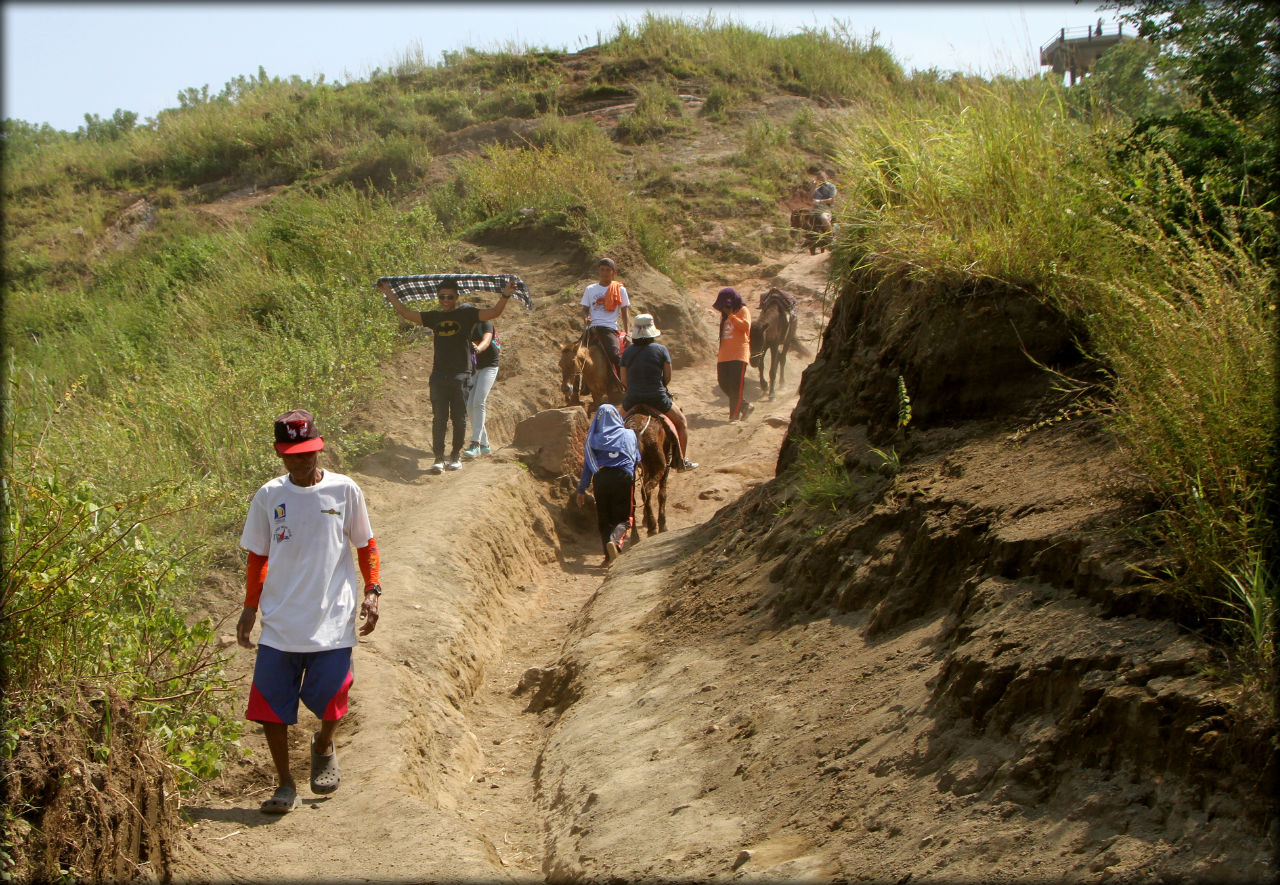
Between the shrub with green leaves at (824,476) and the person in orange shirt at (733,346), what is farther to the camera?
the person in orange shirt at (733,346)

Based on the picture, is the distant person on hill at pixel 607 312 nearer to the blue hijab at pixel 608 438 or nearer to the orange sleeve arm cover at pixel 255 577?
the blue hijab at pixel 608 438

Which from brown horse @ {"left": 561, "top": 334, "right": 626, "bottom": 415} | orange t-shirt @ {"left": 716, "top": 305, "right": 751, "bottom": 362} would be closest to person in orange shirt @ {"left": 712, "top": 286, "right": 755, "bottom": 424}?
orange t-shirt @ {"left": 716, "top": 305, "right": 751, "bottom": 362}

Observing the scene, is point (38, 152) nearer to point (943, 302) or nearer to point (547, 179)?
point (547, 179)

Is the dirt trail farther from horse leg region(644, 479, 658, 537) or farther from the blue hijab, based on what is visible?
the blue hijab

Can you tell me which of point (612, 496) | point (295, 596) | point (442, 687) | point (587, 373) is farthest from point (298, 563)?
point (587, 373)

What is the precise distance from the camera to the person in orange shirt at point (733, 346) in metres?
14.6

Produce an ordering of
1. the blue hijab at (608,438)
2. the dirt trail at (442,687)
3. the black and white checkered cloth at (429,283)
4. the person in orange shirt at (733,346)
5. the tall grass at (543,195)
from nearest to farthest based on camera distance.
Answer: the dirt trail at (442,687) < the blue hijab at (608,438) < the black and white checkered cloth at (429,283) < the person in orange shirt at (733,346) < the tall grass at (543,195)

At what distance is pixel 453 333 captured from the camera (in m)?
11.2

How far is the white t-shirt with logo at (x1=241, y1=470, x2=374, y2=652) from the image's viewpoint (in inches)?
194

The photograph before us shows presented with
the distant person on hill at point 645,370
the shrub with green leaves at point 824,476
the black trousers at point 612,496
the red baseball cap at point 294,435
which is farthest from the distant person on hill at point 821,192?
the red baseball cap at point 294,435

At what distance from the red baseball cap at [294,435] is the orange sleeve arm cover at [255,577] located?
513 mm

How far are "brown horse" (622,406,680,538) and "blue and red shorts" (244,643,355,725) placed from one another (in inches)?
221

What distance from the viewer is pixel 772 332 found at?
51.3 feet

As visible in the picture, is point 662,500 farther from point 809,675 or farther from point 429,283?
point 809,675
